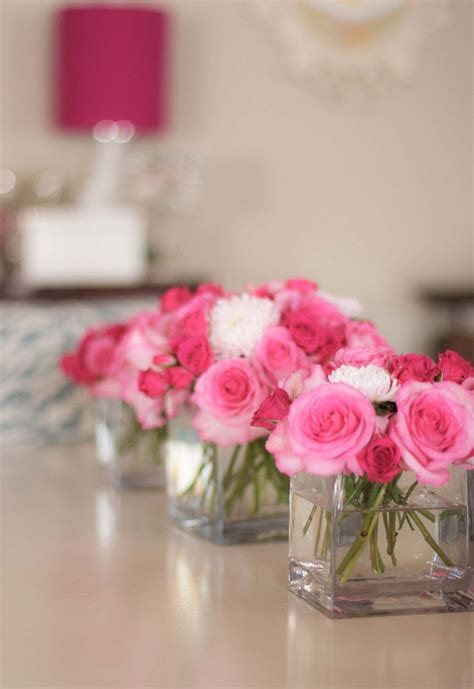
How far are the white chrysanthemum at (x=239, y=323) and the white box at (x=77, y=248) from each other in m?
1.39

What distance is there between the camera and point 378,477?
3.14 ft

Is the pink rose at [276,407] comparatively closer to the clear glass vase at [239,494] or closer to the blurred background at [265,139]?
the clear glass vase at [239,494]

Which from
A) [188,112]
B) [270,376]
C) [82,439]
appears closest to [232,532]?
[270,376]

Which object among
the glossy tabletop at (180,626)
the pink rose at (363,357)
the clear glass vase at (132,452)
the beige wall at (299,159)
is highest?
the beige wall at (299,159)

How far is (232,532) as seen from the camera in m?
1.28

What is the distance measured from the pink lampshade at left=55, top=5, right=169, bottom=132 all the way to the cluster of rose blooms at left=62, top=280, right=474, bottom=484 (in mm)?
1516

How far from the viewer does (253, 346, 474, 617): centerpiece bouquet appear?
954 millimetres

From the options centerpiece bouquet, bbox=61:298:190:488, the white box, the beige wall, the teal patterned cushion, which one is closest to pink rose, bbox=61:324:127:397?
centerpiece bouquet, bbox=61:298:190:488

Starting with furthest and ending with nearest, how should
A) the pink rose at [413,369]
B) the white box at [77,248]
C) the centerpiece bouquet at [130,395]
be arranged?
the white box at [77,248] → the centerpiece bouquet at [130,395] → the pink rose at [413,369]

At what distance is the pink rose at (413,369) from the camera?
996 mm

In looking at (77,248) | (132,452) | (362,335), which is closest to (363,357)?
(362,335)

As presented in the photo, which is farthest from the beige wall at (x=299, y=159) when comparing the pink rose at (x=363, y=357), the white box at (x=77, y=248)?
the pink rose at (x=363, y=357)

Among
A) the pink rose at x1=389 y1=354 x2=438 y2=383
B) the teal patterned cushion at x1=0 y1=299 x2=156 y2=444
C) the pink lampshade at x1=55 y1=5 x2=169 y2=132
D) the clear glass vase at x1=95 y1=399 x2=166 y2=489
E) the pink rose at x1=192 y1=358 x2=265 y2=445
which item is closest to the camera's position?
the pink rose at x1=389 y1=354 x2=438 y2=383

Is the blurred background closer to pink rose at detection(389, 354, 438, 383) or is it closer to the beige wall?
the beige wall
